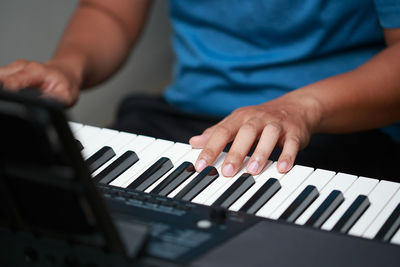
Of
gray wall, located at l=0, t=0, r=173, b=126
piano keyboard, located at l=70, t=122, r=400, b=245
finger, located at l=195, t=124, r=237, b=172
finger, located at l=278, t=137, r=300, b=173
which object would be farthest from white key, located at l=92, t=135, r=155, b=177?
gray wall, located at l=0, t=0, r=173, b=126

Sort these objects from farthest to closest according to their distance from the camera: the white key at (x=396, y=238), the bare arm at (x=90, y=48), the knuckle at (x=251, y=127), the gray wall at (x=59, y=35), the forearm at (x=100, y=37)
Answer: the gray wall at (x=59, y=35) → the forearm at (x=100, y=37) → the bare arm at (x=90, y=48) → the knuckle at (x=251, y=127) → the white key at (x=396, y=238)

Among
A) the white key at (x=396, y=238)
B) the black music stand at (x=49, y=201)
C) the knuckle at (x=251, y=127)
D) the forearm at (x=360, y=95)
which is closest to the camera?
the black music stand at (x=49, y=201)

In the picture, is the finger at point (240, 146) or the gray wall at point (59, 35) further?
the gray wall at point (59, 35)

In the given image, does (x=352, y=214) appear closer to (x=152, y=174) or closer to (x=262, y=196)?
(x=262, y=196)

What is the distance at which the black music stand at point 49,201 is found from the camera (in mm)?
559

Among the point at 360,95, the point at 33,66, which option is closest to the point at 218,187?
the point at 360,95

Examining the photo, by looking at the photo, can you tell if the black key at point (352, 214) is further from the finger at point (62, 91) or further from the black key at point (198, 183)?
the finger at point (62, 91)

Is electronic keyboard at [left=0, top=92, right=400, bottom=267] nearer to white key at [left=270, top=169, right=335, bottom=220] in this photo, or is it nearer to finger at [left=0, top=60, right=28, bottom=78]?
white key at [left=270, top=169, right=335, bottom=220]

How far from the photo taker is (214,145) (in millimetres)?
934

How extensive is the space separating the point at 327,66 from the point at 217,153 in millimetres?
400

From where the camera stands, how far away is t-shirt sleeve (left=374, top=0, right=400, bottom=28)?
1095mm

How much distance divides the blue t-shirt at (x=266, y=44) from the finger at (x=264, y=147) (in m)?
0.31

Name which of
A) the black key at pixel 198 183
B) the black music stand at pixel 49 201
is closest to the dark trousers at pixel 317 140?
the black key at pixel 198 183

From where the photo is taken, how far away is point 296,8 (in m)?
1.20
